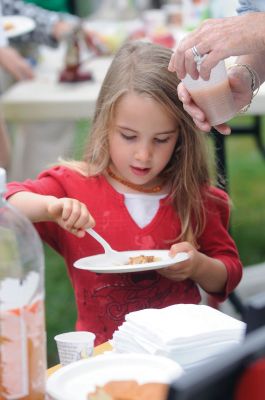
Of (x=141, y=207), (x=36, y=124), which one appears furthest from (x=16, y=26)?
(x=141, y=207)

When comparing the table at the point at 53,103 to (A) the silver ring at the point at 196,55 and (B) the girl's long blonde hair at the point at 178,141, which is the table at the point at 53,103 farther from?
(A) the silver ring at the point at 196,55

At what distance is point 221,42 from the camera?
84.0 inches

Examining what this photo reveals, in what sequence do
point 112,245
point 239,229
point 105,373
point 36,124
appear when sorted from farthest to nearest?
point 239,229, point 36,124, point 112,245, point 105,373

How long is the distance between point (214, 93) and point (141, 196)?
45 centimetres

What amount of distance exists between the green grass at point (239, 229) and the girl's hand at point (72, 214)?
1.76ft

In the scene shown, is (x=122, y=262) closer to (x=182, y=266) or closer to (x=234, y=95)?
(x=182, y=266)

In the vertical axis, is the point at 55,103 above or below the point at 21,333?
below

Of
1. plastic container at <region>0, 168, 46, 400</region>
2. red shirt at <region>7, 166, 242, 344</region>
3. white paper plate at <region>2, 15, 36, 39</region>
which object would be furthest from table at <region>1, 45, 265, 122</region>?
plastic container at <region>0, 168, 46, 400</region>

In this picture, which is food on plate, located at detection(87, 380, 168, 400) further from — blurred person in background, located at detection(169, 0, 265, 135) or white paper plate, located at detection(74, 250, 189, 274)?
blurred person in background, located at detection(169, 0, 265, 135)

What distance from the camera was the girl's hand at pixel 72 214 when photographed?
2.16 metres

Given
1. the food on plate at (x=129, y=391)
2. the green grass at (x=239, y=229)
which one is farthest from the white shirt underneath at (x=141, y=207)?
the food on plate at (x=129, y=391)

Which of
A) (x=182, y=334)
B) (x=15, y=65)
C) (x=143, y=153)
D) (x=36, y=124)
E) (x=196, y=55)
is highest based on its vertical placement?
(x=196, y=55)

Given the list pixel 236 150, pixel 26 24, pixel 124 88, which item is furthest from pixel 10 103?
pixel 236 150

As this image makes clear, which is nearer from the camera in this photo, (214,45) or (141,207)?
(214,45)
